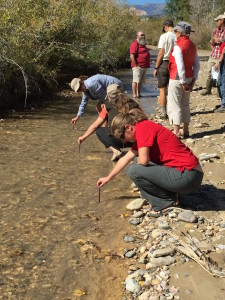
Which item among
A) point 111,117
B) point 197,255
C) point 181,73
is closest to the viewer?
point 197,255

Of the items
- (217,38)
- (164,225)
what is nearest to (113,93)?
(164,225)

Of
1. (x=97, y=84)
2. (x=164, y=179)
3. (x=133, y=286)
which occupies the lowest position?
(x=133, y=286)

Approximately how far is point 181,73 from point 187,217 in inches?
109

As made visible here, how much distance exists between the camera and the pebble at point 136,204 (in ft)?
15.1

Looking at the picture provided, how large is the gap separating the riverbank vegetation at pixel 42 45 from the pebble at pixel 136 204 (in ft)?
14.2

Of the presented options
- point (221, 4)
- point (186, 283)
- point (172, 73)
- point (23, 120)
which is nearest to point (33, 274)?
point (186, 283)

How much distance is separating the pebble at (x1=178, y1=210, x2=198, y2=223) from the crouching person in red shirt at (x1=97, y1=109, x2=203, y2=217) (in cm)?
22

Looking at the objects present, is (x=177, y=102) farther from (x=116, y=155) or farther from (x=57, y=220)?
(x=57, y=220)

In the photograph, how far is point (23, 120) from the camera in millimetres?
9086

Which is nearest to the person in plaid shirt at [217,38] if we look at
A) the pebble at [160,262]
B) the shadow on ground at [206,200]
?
the shadow on ground at [206,200]

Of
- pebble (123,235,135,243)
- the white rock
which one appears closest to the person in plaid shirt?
pebble (123,235,135,243)

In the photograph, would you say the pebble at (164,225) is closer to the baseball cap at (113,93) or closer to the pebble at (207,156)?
the baseball cap at (113,93)

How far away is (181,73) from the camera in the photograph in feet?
19.7

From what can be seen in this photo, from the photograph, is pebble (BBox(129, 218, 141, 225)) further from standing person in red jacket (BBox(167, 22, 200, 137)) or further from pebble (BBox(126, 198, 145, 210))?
standing person in red jacket (BBox(167, 22, 200, 137))
